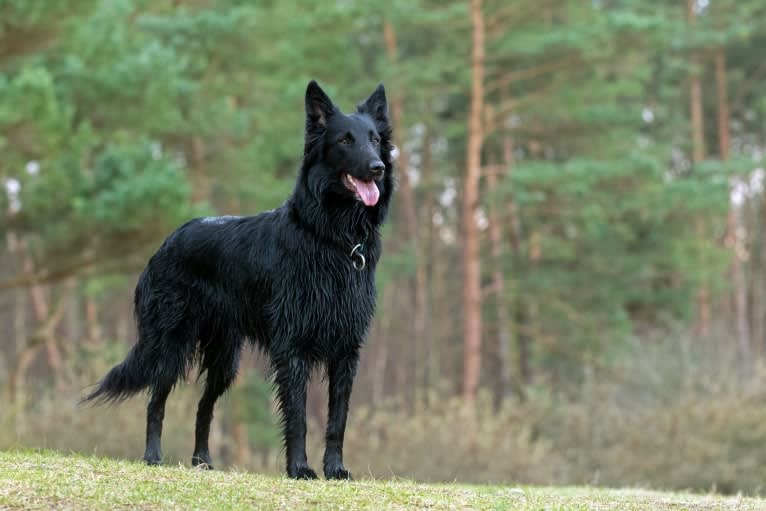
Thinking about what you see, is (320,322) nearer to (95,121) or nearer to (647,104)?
(95,121)

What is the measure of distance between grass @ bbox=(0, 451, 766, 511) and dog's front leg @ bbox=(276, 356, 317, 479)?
0.23 meters

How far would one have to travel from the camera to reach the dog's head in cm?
614

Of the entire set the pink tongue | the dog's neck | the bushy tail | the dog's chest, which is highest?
the pink tongue

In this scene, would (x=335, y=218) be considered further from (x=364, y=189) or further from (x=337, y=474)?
(x=337, y=474)

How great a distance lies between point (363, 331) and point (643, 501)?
2031 millimetres

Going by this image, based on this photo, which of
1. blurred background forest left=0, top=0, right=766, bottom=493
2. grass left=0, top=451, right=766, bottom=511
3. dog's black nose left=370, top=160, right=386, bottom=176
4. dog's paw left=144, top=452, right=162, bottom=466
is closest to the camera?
grass left=0, top=451, right=766, bottom=511

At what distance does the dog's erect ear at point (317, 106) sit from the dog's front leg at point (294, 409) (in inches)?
59.0

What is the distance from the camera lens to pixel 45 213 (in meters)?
15.3

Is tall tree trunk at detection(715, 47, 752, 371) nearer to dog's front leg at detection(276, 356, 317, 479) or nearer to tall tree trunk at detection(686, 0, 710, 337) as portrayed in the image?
tall tree trunk at detection(686, 0, 710, 337)

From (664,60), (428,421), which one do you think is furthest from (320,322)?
(664,60)

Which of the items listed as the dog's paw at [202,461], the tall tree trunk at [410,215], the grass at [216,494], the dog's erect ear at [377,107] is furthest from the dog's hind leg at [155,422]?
the tall tree trunk at [410,215]

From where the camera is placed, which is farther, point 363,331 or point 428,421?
point 428,421

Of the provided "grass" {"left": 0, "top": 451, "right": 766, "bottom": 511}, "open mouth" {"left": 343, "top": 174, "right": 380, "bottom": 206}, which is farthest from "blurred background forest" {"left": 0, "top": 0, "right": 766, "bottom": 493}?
"open mouth" {"left": 343, "top": 174, "right": 380, "bottom": 206}

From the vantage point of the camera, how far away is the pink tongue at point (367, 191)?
6168 millimetres
